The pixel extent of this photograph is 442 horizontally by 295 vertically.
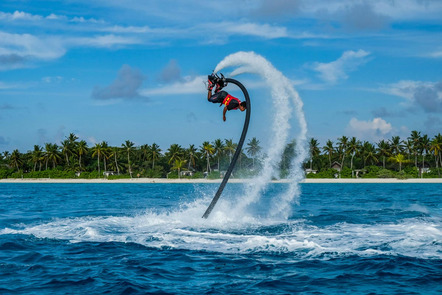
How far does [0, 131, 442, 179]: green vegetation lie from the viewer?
152m

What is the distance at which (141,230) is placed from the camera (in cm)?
2269

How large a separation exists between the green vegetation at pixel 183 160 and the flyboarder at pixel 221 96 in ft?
419

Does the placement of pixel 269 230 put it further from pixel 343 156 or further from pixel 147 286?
pixel 343 156

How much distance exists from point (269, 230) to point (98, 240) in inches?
297

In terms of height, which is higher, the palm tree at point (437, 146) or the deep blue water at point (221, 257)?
the palm tree at point (437, 146)

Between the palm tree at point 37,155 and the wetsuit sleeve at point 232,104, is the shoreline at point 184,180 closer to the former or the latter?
the palm tree at point 37,155

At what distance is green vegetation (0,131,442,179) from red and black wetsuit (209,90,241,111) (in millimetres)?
127734

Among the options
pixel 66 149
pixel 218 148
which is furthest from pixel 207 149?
pixel 66 149

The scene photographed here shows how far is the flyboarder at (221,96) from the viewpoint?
19547 millimetres

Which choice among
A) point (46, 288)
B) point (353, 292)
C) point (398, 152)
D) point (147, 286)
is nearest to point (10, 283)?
point (46, 288)

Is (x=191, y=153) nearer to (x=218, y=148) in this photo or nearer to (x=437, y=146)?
(x=218, y=148)

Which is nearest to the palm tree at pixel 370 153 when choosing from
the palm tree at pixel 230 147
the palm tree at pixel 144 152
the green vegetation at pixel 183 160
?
the green vegetation at pixel 183 160

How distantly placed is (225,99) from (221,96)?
0.20 m

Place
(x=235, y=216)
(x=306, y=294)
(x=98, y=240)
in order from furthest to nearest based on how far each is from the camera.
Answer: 1. (x=235, y=216)
2. (x=98, y=240)
3. (x=306, y=294)
